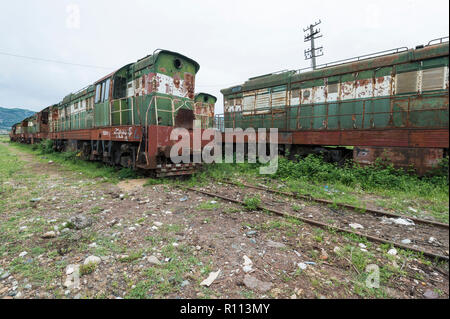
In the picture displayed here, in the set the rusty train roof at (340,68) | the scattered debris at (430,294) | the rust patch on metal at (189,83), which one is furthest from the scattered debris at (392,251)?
the rust patch on metal at (189,83)

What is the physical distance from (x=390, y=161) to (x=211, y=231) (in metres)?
3.24

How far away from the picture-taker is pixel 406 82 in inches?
268

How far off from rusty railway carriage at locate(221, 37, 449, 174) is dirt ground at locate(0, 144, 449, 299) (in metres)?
1.95

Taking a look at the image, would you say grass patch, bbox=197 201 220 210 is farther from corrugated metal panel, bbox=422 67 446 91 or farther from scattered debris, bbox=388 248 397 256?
A: corrugated metal panel, bbox=422 67 446 91

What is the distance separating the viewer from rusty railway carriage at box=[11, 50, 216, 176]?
6.68m

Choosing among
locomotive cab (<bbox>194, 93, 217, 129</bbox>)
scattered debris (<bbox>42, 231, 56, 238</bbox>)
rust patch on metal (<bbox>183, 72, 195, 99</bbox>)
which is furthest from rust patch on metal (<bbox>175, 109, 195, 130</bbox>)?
scattered debris (<bbox>42, 231, 56, 238</bbox>)

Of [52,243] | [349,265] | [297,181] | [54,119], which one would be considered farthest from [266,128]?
[54,119]

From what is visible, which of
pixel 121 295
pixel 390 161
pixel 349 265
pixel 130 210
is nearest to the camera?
pixel 121 295

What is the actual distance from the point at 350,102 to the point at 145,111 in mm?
7205

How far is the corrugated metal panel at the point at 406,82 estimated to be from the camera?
262 inches

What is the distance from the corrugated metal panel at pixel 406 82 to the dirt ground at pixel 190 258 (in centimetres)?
594

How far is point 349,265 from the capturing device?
2.68 metres

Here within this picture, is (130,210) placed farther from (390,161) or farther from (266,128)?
(266,128)

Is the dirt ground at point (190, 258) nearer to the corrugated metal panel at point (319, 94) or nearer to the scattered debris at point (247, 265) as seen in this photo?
the scattered debris at point (247, 265)
